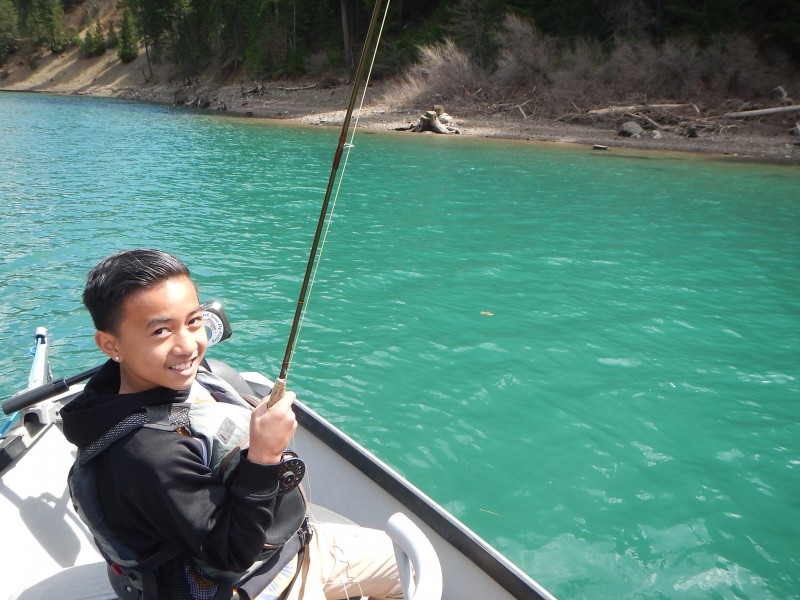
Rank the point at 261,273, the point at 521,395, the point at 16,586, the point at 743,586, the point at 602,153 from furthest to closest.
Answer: the point at 602,153 → the point at 261,273 → the point at 521,395 → the point at 743,586 → the point at 16,586

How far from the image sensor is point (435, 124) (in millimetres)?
29406

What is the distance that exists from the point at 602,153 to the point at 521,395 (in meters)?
19.2

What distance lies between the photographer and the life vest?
5.57 ft

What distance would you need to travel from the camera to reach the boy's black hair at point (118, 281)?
1748mm

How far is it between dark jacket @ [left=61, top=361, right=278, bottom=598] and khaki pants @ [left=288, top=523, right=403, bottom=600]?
0.46 meters

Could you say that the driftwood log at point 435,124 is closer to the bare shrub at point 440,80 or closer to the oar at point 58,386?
the bare shrub at point 440,80

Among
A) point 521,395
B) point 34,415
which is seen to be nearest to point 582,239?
point 521,395

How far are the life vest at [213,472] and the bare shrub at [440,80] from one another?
116 ft

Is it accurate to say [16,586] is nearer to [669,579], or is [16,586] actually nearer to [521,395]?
[669,579]

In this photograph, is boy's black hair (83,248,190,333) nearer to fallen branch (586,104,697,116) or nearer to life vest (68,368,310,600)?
→ life vest (68,368,310,600)

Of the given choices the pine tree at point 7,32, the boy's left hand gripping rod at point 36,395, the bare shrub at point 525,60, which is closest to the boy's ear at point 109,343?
the boy's left hand gripping rod at point 36,395

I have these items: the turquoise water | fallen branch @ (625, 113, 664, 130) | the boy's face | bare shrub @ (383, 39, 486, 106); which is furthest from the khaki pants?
bare shrub @ (383, 39, 486, 106)

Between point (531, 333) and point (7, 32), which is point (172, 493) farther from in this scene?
point (7, 32)

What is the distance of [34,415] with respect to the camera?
3.21 meters
